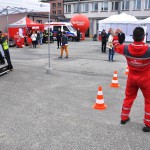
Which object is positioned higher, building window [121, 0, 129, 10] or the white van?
building window [121, 0, 129, 10]

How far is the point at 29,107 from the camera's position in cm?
589

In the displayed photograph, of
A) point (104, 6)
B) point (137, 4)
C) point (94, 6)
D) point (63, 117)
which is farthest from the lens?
point (94, 6)

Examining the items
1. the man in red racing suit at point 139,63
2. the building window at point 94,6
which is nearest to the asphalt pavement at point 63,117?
the man in red racing suit at point 139,63

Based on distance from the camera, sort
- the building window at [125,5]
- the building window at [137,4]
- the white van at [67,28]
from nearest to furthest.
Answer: the white van at [67,28] < the building window at [137,4] < the building window at [125,5]

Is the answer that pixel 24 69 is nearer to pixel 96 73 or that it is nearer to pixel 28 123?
pixel 96 73

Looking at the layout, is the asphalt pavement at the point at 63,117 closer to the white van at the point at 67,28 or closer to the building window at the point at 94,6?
the white van at the point at 67,28

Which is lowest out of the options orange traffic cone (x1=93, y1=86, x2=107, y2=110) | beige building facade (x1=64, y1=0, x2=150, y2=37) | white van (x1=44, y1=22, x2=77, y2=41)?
orange traffic cone (x1=93, y1=86, x2=107, y2=110)

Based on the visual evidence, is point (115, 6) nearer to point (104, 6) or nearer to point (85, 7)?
point (104, 6)

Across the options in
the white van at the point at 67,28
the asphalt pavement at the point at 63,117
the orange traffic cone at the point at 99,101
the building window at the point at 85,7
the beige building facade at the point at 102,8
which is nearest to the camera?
the asphalt pavement at the point at 63,117

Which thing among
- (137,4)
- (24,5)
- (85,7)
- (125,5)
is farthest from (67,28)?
(24,5)

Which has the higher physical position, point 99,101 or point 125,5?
point 125,5

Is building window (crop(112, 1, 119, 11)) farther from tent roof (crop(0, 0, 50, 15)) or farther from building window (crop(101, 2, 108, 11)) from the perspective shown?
tent roof (crop(0, 0, 50, 15))

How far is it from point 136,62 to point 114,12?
137 ft

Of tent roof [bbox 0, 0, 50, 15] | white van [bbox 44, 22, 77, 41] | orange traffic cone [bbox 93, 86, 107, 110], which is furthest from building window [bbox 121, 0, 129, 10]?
orange traffic cone [bbox 93, 86, 107, 110]
